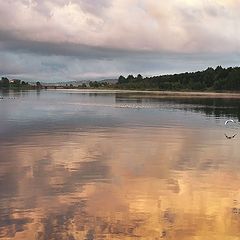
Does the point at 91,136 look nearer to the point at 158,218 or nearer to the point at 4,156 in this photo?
the point at 4,156

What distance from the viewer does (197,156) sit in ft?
80.6

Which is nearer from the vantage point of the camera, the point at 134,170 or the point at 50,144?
the point at 134,170

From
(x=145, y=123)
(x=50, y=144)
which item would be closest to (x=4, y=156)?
(x=50, y=144)

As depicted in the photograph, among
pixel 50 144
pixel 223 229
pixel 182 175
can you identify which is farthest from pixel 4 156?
pixel 223 229

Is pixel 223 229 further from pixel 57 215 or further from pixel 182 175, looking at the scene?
pixel 182 175

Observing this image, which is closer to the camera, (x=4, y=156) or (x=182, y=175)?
(x=182, y=175)

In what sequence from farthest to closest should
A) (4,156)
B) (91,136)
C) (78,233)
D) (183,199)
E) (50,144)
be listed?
(91,136), (50,144), (4,156), (183,199), (78,233)

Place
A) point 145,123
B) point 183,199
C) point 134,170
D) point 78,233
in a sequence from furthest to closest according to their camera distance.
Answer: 1. point 145,123
2. point 134,170
3. point 183,199
4. point 78,233

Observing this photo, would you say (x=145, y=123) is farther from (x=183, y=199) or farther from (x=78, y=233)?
(x=78, y=233)

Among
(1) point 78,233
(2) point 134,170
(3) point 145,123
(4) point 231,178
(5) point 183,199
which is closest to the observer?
(1) point 78,233

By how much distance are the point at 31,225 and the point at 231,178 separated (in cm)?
975

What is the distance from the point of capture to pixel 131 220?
43.4 ft

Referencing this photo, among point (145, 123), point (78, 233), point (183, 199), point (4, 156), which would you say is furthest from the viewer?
point (145, 123)

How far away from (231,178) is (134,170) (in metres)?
4.29
